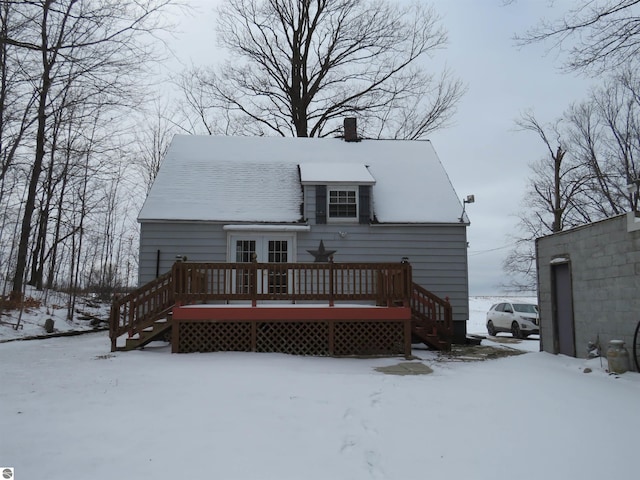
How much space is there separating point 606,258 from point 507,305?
435 inches

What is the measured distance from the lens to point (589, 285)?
8656mm

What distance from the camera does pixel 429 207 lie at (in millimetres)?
13375

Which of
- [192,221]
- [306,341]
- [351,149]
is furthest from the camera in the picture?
[351,149]

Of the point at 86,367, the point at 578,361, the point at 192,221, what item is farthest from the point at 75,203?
the point at 578,361

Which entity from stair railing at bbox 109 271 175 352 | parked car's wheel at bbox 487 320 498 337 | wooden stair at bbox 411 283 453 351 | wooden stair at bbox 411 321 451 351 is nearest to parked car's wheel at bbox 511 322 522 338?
parked car's wheel at bbox 487 320 498 337

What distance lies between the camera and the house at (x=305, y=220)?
40.7ft

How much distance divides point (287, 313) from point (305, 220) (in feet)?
12.9

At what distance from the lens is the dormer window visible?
13031mm

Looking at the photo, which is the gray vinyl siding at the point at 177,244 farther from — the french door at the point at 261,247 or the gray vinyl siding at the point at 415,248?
the gray vinyl siding at the point at 415,248

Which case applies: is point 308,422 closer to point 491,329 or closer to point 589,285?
point 589,285

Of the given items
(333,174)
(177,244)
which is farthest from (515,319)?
(177,244)

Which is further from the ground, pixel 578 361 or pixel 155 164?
pixel 155 164

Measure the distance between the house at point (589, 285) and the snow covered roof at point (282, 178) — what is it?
11.3 feet

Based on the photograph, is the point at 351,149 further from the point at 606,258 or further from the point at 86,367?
the point at 86,367
